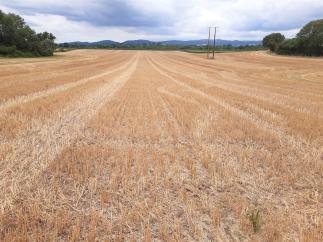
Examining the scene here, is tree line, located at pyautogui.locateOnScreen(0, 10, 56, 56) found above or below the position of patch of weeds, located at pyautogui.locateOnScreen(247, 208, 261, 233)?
above

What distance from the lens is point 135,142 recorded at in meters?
7.40

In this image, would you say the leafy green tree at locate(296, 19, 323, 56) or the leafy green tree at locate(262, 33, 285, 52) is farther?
the leafy green tree at locate(262, 33, 285, 52)

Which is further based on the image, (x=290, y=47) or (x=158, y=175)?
(x=290, y=47)

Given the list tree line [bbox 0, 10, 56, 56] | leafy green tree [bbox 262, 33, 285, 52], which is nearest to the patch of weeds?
tree line [bbox 0, 10, 56, 56]

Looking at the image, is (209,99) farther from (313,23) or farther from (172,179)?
(313,23)

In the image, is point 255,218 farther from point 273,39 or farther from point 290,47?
point 273,39

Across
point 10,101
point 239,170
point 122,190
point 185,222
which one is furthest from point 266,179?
point 10,101

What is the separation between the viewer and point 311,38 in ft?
244

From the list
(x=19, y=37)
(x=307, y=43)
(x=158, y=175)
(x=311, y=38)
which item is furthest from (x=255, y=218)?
(x=307, y=43)

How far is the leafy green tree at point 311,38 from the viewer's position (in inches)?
2840

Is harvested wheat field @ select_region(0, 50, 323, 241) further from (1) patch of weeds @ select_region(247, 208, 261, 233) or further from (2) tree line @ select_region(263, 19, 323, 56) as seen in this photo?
(2) tree line @ select_region(263, 19, 323, 56)

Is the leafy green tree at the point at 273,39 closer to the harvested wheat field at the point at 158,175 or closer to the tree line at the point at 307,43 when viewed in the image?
the tree line at the point at 307,43

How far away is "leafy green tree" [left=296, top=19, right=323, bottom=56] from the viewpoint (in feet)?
237

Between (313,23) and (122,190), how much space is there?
299 feet
